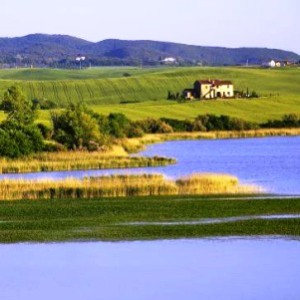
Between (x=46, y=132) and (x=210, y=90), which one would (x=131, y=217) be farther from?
(x=210, y=90)

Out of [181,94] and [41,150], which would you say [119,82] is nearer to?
[181,94]

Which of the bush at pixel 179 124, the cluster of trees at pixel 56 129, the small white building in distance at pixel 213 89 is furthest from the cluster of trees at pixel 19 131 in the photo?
the small white building in distance at pixel 213 89

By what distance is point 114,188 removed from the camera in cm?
4625

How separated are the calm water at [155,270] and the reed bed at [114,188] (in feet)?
44.7

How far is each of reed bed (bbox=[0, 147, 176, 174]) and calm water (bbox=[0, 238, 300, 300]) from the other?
109ft

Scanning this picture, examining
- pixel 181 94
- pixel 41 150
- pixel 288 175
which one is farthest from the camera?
pixel 181 94

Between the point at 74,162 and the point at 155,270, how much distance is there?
41.0 metres

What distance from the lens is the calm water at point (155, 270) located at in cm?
2433

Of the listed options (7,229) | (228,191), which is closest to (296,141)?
(228,191)

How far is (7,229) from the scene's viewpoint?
35469 mm

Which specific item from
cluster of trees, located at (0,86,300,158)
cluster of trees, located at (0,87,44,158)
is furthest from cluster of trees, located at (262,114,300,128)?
cluster of trees, located at (0,87,44,158)

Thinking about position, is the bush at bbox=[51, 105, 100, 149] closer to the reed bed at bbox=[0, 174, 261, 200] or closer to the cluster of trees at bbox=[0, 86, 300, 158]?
the cluster of trees at bbox=[0, 86, 300, 158]

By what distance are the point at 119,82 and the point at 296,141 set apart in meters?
72.7

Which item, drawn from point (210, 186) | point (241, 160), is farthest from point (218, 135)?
point (210, 186)
